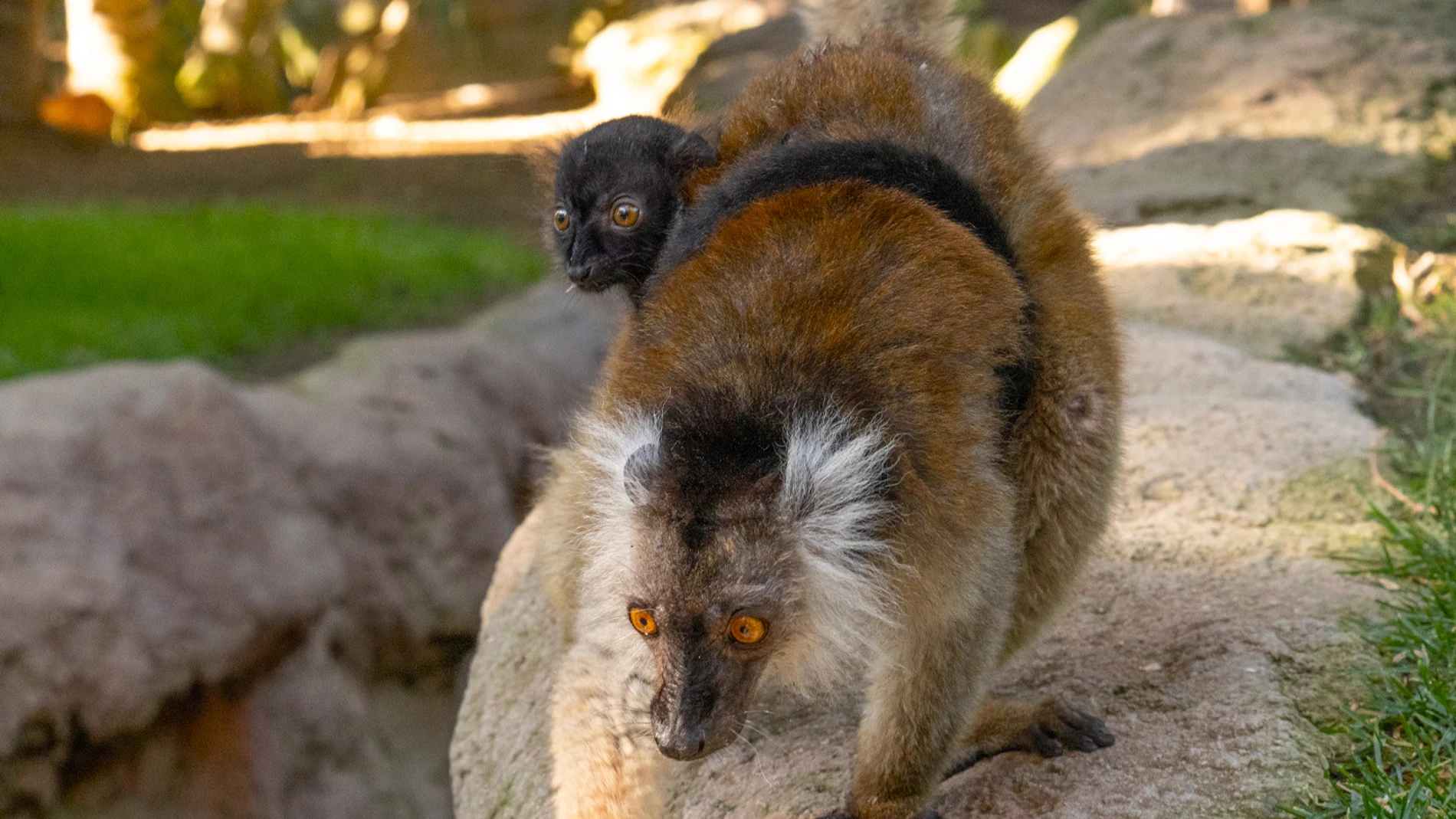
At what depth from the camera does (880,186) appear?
8.93ft

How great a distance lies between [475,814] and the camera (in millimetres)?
3818

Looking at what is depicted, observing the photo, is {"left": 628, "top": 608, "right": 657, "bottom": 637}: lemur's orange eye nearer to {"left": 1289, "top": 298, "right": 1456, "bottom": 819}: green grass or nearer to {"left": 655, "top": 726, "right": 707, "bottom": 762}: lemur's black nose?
{"left": 655, "top": 726, "right": 707, "bottom": 762}: lemur's black nose

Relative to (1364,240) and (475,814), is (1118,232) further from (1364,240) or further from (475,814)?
(475,814)

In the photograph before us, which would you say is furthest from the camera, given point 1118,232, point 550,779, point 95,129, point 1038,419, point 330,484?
point 95,129

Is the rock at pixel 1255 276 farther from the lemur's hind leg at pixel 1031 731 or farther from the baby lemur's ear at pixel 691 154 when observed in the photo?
the lemur's hind leg at pixel 1031 731

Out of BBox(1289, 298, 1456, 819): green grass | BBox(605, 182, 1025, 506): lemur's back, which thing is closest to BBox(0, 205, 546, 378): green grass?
BBox(605, 182, 1025, 506): lemur's back

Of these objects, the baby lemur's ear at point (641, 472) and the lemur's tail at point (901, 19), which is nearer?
the baby lemur's ear at point (641, 472)

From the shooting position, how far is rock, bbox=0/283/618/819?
5.97 metres

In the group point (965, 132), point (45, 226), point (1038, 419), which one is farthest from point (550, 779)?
point (45, 226)

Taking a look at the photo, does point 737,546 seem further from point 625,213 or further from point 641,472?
point 625,213

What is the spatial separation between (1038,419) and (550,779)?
168 centimetres

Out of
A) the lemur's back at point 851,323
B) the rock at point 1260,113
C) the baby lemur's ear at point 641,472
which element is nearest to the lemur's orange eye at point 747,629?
the baby lemur's ear at point 641,472

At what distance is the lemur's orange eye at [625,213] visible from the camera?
11.6 feet

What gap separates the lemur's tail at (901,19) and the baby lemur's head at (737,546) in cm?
213
